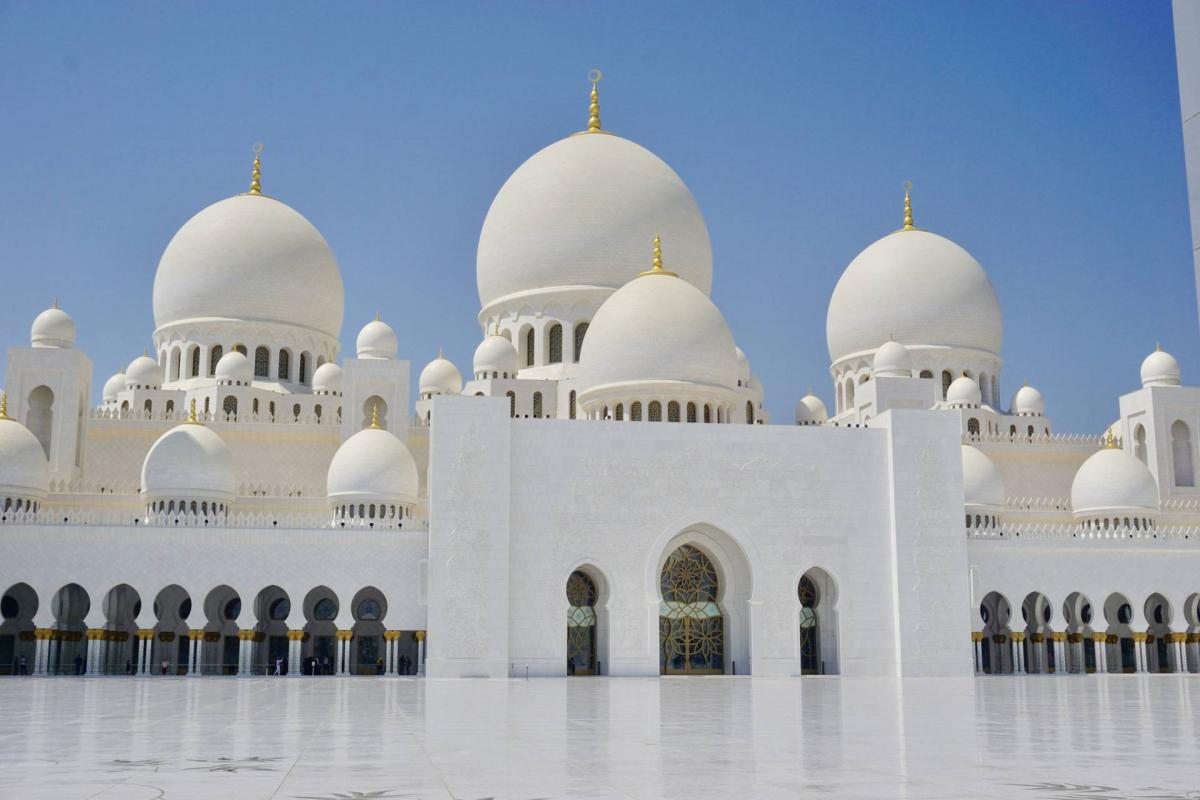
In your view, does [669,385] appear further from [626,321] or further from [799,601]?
[799,601]

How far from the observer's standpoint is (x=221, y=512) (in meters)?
26.5

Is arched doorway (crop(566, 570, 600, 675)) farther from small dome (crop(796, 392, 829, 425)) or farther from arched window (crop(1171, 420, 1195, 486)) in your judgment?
arched window (crop(1171, 420, 1195, 486))

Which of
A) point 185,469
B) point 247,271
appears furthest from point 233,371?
point 185,469

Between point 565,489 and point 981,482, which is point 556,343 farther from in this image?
point 981,482

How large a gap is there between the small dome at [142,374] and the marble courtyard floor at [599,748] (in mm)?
18878

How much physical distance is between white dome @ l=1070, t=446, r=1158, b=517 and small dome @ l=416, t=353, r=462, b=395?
565 inches

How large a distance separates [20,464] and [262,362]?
7903 millimetres

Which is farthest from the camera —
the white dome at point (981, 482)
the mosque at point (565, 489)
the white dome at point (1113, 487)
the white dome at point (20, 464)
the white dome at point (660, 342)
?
the white dome at point (1113, 487)

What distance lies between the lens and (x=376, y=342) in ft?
102

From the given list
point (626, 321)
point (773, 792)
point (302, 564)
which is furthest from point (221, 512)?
point (773, 792)

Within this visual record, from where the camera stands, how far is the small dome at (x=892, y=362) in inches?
1233

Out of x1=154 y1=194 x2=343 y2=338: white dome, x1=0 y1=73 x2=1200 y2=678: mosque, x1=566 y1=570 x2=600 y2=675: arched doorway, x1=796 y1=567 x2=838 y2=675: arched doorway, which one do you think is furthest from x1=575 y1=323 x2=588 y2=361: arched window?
x1=796 y1=567 x2=838 y2=675: arched doorway

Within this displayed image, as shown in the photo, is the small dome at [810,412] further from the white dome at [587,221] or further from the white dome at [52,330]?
the white dome at [52,330]

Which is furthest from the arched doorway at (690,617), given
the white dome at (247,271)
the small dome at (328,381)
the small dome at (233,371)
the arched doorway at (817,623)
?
the white dome at (247,271)
